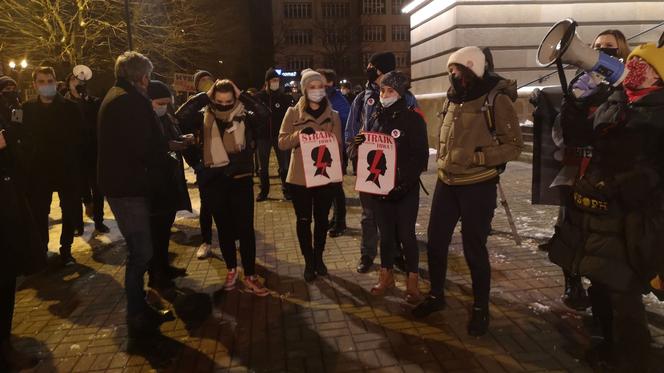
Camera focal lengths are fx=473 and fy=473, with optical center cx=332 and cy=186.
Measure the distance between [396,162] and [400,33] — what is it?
2793 inches

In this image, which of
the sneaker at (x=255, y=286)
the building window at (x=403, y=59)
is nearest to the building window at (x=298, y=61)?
the building window at (x=403, y=59)

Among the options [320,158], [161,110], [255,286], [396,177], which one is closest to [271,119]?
[161,110]

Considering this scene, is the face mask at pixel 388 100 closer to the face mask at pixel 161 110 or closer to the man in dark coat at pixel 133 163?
the man in dark coat at pixel 133 163

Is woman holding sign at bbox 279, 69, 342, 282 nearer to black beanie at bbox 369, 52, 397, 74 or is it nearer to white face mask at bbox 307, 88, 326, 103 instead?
white face mask at bbox 307, 88, 326, 103

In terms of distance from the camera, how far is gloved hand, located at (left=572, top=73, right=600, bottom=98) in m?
2.76

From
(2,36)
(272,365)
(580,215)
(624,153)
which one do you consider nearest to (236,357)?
(272,365)

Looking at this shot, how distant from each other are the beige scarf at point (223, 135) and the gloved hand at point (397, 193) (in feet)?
4.82

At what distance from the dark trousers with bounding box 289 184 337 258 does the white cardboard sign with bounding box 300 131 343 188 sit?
131 millimetres

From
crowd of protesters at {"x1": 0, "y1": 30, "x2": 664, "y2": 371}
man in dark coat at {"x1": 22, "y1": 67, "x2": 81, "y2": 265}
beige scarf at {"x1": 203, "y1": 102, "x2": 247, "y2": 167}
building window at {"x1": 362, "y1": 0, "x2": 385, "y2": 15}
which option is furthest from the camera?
building window at {"x1": 362, "y1": 0, "x2": 385, "y2": 15}

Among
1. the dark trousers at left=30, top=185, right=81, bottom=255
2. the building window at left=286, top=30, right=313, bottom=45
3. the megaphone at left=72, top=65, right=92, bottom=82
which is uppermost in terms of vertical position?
the building window at left=286, top=30, right=313, bottom=45

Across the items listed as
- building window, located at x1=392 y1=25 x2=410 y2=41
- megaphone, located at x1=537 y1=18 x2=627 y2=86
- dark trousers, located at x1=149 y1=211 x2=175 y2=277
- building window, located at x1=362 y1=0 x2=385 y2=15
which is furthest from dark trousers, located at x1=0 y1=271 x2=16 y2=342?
building window, located at x1=392 y1=25 x2=410 y2=41

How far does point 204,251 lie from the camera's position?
575 centimetres

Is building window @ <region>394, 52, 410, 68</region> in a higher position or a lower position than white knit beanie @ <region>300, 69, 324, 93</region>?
higher

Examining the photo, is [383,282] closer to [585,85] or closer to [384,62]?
[384,62]
